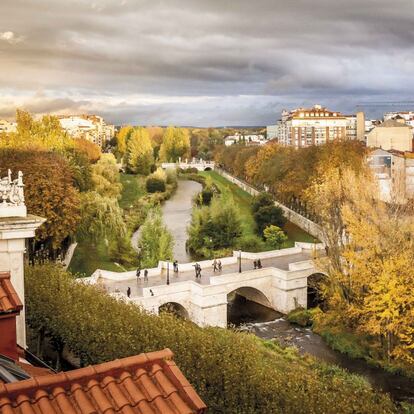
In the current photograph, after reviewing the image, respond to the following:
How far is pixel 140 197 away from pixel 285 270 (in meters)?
33.7

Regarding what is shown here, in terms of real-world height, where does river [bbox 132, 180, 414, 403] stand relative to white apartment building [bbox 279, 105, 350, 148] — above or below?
below

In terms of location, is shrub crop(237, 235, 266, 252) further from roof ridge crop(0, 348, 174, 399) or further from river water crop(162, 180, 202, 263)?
roof ridge crop(0, 348, 174, 399)

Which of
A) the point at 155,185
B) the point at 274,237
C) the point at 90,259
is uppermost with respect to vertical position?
the point at 155,185

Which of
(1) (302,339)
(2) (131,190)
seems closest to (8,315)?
(1) (302,339)

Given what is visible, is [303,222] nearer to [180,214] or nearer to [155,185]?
[180,214]

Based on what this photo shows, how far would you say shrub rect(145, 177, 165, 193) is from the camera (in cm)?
6920

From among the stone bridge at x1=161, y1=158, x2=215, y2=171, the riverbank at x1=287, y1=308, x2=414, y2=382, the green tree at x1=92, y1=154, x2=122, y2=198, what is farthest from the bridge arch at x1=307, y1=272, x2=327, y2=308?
the stone bridge at x1=161, y1=158, x2=215, y2=171

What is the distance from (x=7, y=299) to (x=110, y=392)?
2.94m

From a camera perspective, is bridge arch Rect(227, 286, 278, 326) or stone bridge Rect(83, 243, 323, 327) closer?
stone bridge Rect(83, 243, 323, 327)

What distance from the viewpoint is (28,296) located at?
18781mm

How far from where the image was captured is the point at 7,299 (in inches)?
300

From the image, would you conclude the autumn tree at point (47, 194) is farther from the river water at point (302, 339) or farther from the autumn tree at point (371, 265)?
the autumn tree at point (371, 265)

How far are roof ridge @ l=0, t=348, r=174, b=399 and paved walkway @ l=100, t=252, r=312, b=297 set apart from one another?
2162 cm

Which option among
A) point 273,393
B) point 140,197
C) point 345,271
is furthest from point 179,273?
point 140,197
